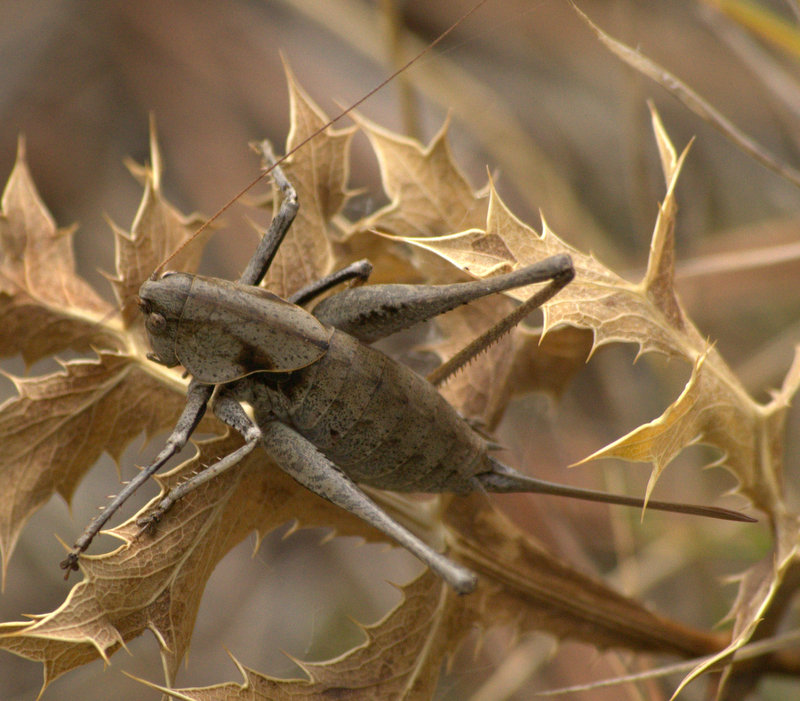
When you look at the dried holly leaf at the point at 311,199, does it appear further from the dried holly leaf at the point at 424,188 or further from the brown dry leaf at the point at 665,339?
the brown dry leaf at the point at 665,339

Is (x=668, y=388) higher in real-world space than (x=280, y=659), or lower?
higher

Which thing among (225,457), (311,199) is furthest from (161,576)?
(311,199)

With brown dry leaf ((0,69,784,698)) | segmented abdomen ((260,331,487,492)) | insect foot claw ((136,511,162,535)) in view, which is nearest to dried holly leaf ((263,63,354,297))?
brown dry leaf ((0,69,784,698))

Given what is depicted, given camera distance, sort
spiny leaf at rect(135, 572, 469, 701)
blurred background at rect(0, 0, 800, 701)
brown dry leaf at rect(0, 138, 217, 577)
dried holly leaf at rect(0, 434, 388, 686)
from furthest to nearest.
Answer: blurred background at rect(0, 0, 800, 701)
brown dry leaf at rect(0, 138, 217, 577)
spiny leaf at rect(135, 572, 469, 701)
dried holly leaf at rect(0, 434, 388, 686)

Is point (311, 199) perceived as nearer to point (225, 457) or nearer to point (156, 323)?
point (156, 323)

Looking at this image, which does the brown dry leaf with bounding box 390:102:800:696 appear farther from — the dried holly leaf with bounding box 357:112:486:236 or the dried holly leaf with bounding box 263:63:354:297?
the dried holly leaf with bounding box 263:63:354:297

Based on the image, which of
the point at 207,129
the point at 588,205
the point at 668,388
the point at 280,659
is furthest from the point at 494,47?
the point at 280,659

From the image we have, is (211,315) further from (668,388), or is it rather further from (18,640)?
(668,388)
